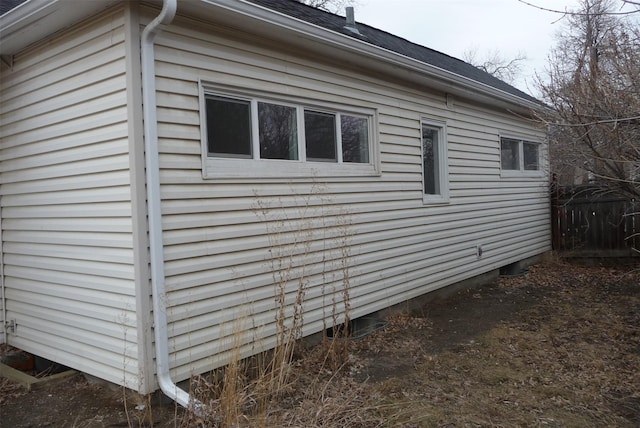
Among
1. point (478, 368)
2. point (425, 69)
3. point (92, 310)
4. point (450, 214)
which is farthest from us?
point (450, 214)

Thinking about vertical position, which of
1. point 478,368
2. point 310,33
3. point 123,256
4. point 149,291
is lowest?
point 478,368

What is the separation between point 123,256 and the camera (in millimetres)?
3699

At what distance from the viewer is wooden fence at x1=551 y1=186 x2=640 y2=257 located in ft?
32.5

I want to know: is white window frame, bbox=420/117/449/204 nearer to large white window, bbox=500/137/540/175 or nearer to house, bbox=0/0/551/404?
house, bbox=0/0/551/404

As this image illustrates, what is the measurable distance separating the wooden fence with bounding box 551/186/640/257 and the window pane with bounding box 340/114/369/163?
6.25 meters

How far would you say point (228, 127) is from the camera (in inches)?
168

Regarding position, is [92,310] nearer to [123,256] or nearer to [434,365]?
[123,256]

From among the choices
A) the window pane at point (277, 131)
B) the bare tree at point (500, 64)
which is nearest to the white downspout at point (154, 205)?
the window pane at point (277, 131)

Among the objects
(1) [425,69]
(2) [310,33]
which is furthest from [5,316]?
(1) [425,69]

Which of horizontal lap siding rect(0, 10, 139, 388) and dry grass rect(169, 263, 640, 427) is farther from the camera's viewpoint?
horizontal lap siding rect(0, 10, 139, 388)

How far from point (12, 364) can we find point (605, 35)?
24.6 ft

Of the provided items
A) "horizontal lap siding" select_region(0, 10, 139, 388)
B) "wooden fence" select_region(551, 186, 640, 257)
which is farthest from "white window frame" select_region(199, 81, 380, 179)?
"wooden fence" select_region(551, 186, 640, 257)

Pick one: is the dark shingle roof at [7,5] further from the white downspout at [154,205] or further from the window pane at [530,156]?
the window pane at [530,156]

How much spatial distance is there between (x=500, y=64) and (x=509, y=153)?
24061 mm
